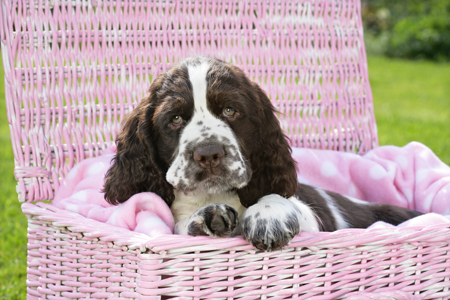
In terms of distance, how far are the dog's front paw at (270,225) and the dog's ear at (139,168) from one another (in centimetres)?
65

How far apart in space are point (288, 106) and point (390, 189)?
102cm

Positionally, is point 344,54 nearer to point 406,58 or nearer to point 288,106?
point 288,106

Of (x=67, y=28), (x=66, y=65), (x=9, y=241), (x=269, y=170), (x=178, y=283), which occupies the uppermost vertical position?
(x=67, y=28)

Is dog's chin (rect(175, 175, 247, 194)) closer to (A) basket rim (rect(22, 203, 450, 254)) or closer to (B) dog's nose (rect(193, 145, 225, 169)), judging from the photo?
(B) dog's nose (rect(193, 145, 225, 169))

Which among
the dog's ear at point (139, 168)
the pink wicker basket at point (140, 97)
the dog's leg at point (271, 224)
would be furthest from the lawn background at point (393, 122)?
the dog's leg at point (271, 224)

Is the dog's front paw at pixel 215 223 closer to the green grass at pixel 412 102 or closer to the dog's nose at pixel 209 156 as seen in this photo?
the dog's nose at pixel 209 156

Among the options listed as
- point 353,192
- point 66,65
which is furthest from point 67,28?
point 353,192

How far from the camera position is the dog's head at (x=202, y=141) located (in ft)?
7.92

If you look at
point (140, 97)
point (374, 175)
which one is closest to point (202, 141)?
point (140, 97)

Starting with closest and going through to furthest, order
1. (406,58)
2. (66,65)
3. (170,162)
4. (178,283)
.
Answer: (178,283) < (170,162) < (66,65) < (406,58)

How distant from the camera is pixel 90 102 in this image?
367 cm

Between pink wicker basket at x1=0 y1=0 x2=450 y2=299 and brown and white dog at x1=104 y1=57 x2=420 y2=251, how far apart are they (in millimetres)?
231

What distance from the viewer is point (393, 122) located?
8898 millimetres

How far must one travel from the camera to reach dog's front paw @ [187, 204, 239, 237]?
2201mm
